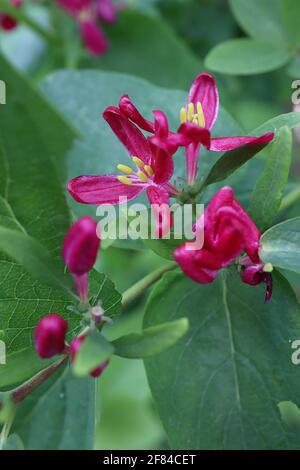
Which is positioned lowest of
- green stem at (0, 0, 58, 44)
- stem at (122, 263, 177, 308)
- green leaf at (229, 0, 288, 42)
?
stem at (122, 263, 177, 308)

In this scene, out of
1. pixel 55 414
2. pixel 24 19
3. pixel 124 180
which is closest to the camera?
pixel 124 180

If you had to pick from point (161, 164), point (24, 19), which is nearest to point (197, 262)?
point (161, 164)

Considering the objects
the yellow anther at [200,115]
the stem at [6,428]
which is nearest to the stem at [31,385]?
the stem at [6,428]

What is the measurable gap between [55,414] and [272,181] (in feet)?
1.72

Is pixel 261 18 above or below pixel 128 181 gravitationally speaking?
above

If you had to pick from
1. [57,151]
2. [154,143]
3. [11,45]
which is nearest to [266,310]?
[154,143]

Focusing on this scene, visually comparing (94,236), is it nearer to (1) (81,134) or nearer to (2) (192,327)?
(2) (192,327)

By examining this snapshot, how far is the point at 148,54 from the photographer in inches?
69.7

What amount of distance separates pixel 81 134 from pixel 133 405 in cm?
96

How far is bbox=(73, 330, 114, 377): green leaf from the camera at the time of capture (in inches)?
25.6

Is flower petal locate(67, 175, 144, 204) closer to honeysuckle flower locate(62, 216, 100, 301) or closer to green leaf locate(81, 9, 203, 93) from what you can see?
honeysuckle flower locate(62, 216, 100, 301)

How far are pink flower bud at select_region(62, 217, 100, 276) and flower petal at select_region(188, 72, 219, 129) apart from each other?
0.26m

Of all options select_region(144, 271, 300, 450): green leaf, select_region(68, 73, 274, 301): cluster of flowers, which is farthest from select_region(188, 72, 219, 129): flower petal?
select_region(144, 271, 300, 450): green leaf

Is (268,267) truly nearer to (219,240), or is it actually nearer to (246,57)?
(219,240)
